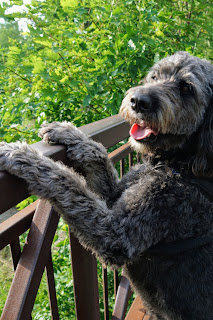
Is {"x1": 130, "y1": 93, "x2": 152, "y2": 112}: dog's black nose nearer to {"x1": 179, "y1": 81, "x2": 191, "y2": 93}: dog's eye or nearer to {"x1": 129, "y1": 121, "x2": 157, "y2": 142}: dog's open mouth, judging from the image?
{"x1": 129, "y1": 121, "x2": 157, "y2": 142}: dog's open mouth

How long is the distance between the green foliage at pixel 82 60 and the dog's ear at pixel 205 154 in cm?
126

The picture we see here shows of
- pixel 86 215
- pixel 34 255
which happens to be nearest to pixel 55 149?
pixel 86 215

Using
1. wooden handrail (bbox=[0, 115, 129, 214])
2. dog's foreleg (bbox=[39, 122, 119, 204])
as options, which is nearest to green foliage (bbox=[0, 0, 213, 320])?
wooden handrail (bbox=[0, 115, 129, 214])

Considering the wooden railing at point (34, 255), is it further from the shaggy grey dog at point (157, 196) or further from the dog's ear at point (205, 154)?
the dog's ear at point (205, 154)

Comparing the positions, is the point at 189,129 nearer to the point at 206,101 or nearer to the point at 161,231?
the point at 206,101

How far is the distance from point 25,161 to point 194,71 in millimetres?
1251

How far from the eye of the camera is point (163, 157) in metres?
2.19

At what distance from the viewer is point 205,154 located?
1972mm

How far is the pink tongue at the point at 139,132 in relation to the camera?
2.12 metres

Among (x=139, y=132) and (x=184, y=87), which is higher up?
(x=184, y=87)

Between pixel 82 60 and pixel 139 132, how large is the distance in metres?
1.35

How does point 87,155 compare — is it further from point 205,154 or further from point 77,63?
point 77,63

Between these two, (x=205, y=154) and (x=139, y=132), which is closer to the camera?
(x=205, y=154)

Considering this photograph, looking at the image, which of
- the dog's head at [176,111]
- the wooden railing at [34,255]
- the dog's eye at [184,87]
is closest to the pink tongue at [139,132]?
the dog's head at [176,111]
